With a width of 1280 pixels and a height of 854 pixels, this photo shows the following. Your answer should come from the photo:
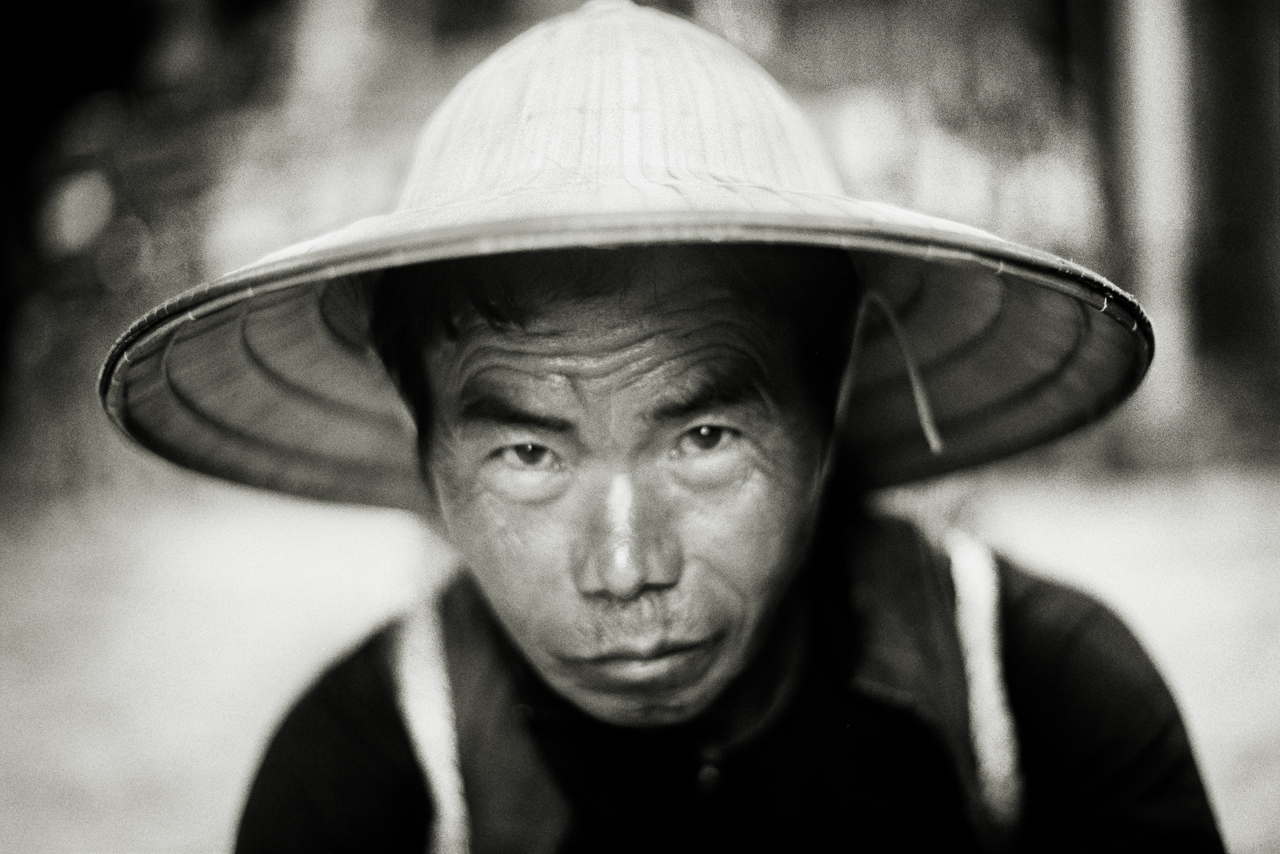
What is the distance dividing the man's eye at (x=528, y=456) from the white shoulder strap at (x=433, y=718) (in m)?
0.38

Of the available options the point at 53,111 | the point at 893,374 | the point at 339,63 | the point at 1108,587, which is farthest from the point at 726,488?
the point at 53,111

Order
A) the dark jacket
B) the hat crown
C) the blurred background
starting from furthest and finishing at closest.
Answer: the blurred background
the dark jacket
the hat crown

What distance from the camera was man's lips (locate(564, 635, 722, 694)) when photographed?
1013 millimetres

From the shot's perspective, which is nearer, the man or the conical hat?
the conical hat

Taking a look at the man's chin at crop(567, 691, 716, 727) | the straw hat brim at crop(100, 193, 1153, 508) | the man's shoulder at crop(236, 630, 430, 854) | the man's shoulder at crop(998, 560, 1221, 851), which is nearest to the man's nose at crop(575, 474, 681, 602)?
the man's chin at crop(567, 691, 716, 727)

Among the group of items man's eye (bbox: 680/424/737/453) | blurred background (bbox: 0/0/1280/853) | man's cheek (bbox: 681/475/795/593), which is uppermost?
man's eye (bbox: 680/424/737/453)

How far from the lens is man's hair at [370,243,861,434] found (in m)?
0.98

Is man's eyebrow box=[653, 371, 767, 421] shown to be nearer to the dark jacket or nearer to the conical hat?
the conical hat

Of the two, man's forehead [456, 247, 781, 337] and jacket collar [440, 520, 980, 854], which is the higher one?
man's forehead [456, 247, 781, 337]

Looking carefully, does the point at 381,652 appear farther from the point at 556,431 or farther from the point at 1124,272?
the point at 1124,272

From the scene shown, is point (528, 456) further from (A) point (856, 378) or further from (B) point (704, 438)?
(A) point (856, 378)

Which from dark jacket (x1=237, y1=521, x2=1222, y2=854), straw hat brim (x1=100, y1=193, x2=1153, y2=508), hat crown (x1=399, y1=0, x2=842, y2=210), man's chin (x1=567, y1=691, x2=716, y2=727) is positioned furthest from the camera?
dark jacket (x1=237, y1=521, x2=1222, y2=854)

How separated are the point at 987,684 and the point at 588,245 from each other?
2.61 ft

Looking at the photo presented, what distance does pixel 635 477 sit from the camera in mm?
978
